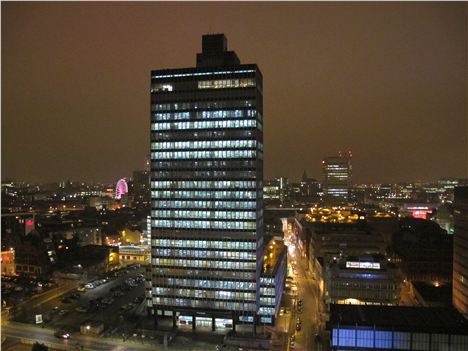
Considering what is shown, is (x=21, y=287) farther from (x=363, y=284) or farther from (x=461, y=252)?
(x=461, y=252)

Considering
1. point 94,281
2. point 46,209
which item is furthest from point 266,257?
point 46,209

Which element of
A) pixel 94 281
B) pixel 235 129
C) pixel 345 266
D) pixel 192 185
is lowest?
pixel 94 281

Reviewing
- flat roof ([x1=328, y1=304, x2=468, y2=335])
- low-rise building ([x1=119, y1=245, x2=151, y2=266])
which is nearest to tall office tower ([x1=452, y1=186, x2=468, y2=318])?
flat roof ([x1=328, y1=304, x2=468, y2=335])

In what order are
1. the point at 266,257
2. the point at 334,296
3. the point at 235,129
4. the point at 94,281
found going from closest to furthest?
the point at 235,129
the point at 334,296
the point at 266,257
the point at 94,281

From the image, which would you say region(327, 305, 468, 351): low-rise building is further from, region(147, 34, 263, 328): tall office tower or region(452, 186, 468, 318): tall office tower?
region(147, 34, 263, 328): tall office tower

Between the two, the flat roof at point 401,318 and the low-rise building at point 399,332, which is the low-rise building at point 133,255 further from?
the low-rise building at point 399,332

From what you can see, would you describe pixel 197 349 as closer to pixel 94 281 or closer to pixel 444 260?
pixel 94 281

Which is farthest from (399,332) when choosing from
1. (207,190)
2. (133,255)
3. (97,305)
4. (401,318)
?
(133,255)

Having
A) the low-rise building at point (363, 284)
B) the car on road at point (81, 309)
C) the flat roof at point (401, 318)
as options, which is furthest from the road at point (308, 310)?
the car on road at point (81, 309)
